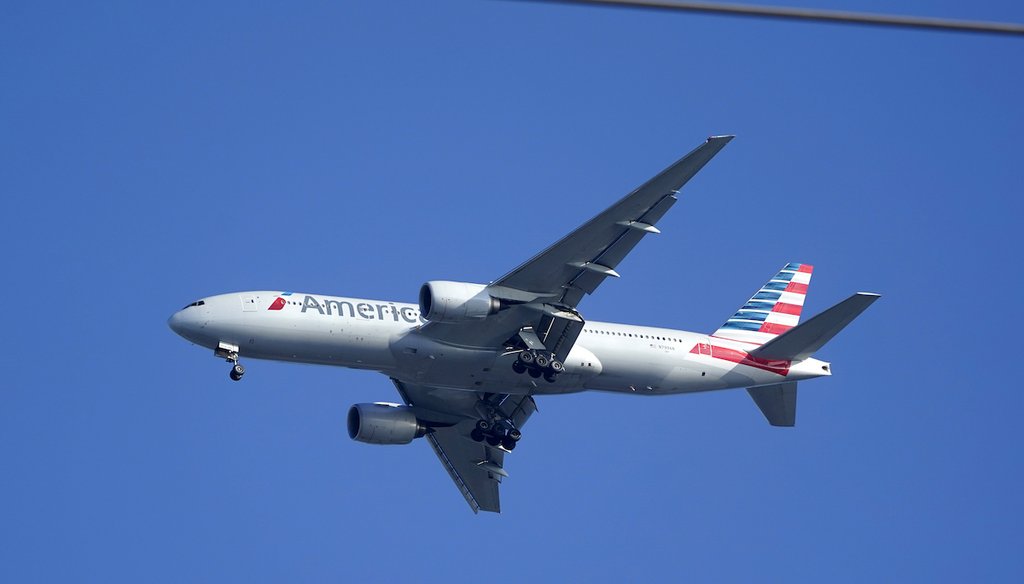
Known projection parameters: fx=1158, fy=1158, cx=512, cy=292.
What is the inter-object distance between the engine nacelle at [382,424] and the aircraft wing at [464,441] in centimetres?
72

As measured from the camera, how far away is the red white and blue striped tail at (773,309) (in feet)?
143

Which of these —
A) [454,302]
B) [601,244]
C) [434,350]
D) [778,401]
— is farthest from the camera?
[778,401]

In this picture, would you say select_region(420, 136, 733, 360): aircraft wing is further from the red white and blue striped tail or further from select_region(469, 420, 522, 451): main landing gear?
the red white and blue striped tail

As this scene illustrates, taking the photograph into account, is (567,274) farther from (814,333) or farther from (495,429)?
(814,333)

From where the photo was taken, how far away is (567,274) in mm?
37125

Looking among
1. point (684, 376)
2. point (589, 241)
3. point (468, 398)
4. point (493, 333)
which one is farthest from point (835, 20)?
point (468, 398)

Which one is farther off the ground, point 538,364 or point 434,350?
point 434,350

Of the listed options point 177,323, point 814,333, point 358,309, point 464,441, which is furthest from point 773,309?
point 177,323

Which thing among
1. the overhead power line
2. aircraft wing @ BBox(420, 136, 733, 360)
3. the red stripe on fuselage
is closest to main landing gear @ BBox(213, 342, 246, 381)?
aircraft wing @ BBox(420, 136, 733, 360)

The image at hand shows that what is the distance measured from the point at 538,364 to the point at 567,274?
10.9 feet

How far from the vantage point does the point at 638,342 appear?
40.2 meters

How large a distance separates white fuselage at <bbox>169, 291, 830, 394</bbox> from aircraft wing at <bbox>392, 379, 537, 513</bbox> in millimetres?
4351

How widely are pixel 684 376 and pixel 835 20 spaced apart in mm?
31034

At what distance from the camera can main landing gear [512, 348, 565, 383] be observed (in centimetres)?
3831
